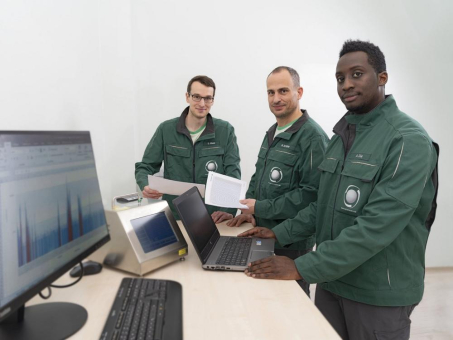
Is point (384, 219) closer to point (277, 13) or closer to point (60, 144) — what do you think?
point (60, 144)

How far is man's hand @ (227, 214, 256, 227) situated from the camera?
1754 mm

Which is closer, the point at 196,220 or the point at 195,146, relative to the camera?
the point at 196,220

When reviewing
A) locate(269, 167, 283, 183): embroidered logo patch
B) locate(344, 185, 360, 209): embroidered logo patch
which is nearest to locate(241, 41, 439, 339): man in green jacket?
locate(344, 185, 360, 209): embroidered logo patch

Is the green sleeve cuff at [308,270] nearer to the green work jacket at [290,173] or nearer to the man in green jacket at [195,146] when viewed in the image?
the green work jacket at [290,173]

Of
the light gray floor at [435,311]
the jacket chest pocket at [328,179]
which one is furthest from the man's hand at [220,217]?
the light gray floor at [435,311]

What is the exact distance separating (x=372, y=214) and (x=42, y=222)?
93 cm

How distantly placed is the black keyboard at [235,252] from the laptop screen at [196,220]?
2.4 inches

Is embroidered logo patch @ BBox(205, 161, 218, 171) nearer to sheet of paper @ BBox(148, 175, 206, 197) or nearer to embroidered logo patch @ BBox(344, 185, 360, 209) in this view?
sheet of paper @ BBox(148, 175, 206, 197)

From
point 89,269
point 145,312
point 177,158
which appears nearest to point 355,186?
point 145,312

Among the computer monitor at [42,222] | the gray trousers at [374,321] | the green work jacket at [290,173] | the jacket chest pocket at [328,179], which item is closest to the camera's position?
the computer monitor at [42,222]

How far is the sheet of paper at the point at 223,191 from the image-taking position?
5.27ft

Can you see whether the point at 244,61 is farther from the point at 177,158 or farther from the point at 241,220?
the point at 241,220

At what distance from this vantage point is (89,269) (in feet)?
3.72

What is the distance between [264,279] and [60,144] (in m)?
0.73
